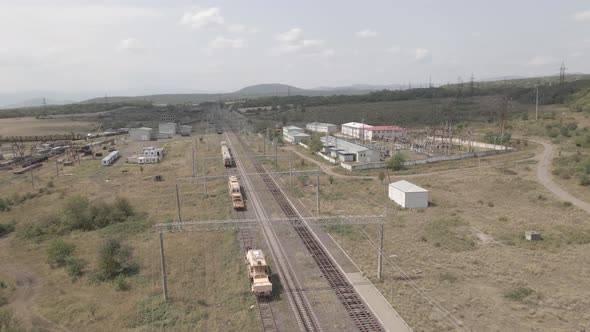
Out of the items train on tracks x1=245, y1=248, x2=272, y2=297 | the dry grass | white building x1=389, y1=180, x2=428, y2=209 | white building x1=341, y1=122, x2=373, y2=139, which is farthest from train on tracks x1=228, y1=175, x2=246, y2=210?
white building x1=341, y1=122, x2=373, y2=139

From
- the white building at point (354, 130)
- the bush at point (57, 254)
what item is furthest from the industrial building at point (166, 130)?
the bush at point (57, 254)

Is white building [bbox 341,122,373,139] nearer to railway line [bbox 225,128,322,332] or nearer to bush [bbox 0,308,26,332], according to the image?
railway line [bbox 225,128,322,332]

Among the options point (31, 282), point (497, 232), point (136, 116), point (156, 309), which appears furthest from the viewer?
point (136, 116)

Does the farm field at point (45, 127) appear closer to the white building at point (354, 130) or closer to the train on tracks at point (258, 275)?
the white building at point (354, 130)

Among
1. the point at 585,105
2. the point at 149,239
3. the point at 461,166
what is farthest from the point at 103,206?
the point at 585,105

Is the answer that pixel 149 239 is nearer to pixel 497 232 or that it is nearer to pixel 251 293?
pixel 251 293

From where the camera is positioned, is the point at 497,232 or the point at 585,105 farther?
the point at 585,105
